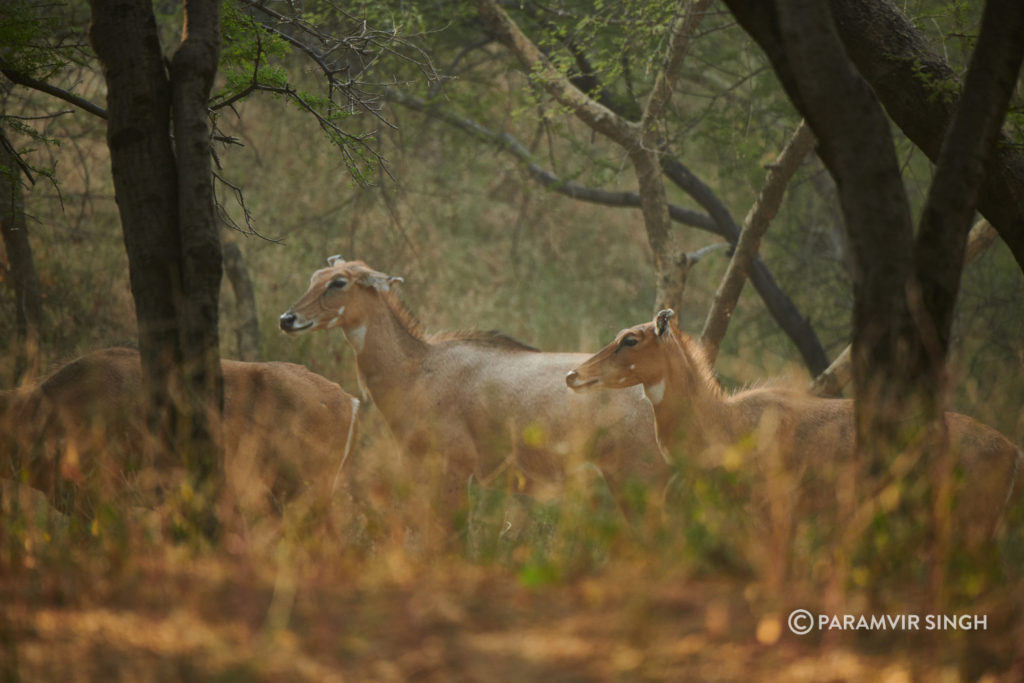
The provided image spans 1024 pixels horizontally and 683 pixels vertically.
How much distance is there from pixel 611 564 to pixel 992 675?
1397 mm

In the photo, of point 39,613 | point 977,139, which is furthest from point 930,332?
point 39,613

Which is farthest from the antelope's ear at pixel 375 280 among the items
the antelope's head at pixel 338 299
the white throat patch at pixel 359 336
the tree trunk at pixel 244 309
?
the tree trunk at pixel 244 309

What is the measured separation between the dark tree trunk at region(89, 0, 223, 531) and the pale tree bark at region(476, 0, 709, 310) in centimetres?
548

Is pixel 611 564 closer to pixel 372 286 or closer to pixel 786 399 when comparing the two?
pixel 786 399

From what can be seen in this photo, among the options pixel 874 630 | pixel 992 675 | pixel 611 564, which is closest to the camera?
pixel 992 675

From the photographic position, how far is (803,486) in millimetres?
5461

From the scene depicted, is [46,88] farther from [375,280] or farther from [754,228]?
[754,228]

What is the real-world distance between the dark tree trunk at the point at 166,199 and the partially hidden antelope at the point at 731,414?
117 inches

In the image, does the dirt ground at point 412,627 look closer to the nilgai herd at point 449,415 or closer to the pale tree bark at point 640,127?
the nilgai herd at point 449,415

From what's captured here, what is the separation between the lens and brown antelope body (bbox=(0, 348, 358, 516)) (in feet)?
25.3

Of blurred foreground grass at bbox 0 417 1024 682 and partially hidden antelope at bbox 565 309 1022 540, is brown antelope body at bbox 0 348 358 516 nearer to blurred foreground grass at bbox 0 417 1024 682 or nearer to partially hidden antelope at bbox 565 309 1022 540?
partially hidden antelope at bbox 565 309 1022 540
